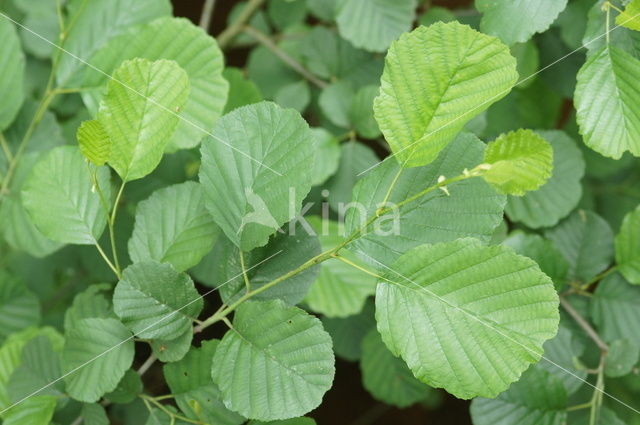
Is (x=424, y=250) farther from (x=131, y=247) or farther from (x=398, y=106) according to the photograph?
(x=131, y=247)

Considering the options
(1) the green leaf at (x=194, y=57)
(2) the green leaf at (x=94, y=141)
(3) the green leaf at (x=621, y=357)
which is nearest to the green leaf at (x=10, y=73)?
(1) the green leaf at (x=194, y=57)

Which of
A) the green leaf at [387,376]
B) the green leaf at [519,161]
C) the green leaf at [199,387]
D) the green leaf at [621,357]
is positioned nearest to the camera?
the green leaf at [519,161]

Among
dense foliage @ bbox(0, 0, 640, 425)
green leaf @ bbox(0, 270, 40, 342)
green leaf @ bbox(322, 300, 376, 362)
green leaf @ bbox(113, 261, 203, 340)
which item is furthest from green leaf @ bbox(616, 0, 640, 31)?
green leaf @ bbox(0, 270, 40, 342)

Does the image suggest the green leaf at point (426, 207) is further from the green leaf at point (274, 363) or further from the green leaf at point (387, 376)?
the green leaf at point (387, 376)

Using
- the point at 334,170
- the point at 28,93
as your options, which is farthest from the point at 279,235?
the point at 28,93

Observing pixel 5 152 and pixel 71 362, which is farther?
pixel 5 152

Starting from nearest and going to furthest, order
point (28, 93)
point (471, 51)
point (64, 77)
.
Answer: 1. point (471, 51)
2. point (64, 77)
3. point (28, 93)
